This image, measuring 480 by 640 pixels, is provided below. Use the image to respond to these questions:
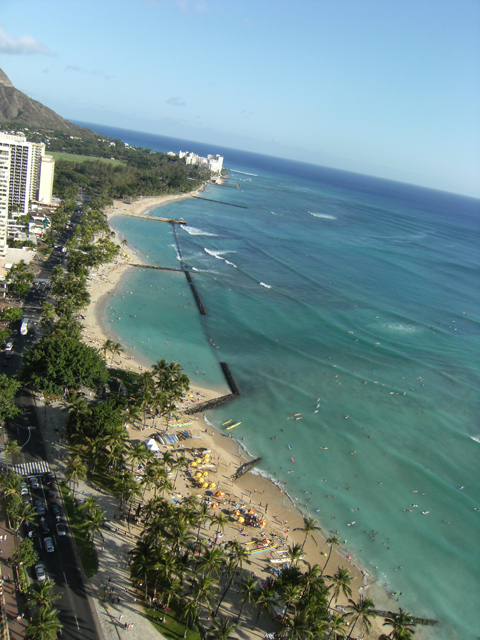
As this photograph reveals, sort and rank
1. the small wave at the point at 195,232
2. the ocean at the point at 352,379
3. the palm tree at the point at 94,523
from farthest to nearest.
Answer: the small wave at the point at 195,232, the ocean at the point at 352,379, the palm tree at the point at 94,523

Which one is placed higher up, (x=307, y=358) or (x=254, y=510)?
(x=307, y=358)

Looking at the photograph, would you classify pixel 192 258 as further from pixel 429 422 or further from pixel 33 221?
pixel 429 422

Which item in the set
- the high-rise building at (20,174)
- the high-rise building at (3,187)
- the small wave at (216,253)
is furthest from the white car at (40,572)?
the high-rise building at (20,174)

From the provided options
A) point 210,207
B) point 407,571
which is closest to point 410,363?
point 407,571

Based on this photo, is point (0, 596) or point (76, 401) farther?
point (76, 401)

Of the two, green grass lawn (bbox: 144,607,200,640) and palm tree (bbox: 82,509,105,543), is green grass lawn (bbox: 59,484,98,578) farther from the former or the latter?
green grass lawn (bbox: 144,607,200,640)

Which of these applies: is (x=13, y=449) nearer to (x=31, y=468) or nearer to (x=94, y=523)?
(x=31, y=468)

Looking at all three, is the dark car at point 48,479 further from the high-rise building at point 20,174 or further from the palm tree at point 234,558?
the high-rise building at point 20,174

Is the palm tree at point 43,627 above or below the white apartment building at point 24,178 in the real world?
below

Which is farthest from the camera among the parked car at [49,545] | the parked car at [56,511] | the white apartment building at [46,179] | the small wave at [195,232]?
the small wave at [195,232]
